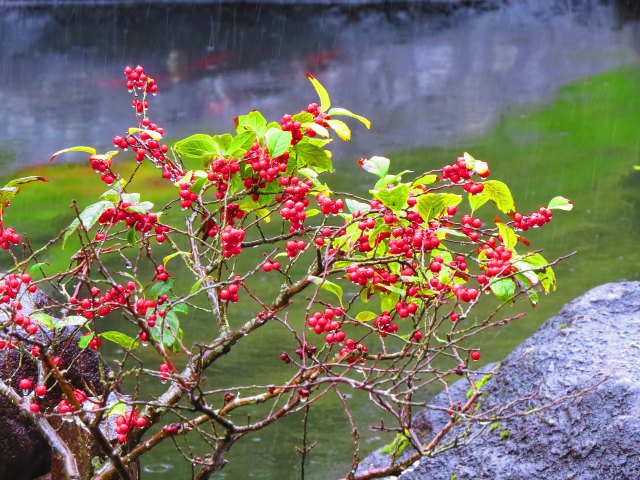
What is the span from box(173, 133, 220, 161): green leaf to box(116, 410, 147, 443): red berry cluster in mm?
445

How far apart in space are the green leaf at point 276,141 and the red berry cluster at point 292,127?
2.4 inches

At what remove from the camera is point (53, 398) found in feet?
7.50

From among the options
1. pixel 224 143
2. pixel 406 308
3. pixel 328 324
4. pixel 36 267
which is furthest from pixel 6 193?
pixel 406 308

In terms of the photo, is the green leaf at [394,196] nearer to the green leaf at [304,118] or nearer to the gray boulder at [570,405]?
the green leaf at [304,118]

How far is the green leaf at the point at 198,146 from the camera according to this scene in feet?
4.99

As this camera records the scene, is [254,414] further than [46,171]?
No

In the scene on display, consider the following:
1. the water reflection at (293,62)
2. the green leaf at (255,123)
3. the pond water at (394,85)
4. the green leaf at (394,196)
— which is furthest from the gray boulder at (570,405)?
the water reflection at (293,62)

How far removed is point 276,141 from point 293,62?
647 cm

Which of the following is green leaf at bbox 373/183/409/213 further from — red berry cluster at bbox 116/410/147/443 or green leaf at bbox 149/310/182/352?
red berry cluster at bbox 116/410/147/443

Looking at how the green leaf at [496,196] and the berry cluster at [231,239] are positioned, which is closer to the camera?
the berry cluster at [231,239]

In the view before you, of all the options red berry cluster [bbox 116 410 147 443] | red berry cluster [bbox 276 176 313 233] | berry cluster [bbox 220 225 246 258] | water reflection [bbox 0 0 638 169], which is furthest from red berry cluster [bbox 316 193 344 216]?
water reflection [bbox 0 0 638 169]

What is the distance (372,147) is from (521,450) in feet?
15.5

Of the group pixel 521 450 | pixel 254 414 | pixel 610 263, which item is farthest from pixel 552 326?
pixel 610 263

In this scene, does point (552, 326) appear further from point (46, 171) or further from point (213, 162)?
point (46, 171)
